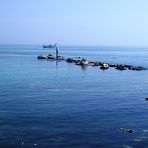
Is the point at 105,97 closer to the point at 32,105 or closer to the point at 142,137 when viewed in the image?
the point at 32,105

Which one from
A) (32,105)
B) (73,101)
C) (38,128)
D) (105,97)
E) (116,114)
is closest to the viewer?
(38,128)

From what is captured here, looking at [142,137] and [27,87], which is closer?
[142,137]

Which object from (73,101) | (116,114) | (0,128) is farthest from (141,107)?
(0,128)

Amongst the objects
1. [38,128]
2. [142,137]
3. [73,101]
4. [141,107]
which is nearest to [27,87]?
[73,101]

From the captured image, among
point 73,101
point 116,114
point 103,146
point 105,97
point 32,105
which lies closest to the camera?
point 103,146

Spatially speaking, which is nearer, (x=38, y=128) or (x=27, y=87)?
(x=38, y=128)

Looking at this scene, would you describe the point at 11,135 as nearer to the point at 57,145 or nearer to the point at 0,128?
the point at 0,128

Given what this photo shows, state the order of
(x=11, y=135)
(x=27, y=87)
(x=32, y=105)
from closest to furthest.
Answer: (x=11, y=135) < (x=32, y=105) < (x=27, y=87)

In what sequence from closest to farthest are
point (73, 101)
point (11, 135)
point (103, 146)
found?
point (103, 146) < point (11, 135) < point (73, 101)

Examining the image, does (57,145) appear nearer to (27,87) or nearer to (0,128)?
(0,128)

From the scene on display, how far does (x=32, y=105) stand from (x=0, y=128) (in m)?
14.6

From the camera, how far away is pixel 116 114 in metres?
54.2

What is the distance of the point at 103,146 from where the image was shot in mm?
39656

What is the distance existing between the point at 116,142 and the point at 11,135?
12.0 meters
